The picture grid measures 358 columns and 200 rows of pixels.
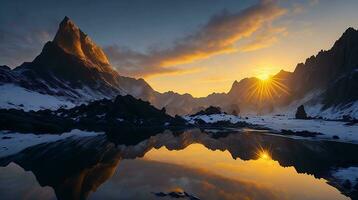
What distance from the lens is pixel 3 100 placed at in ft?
583

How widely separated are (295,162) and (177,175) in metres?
20.3

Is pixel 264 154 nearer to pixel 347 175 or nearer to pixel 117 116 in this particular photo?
pixel 347 175

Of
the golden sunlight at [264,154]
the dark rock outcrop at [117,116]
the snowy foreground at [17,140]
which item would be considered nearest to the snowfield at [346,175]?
the golden sunlight at [264,154]

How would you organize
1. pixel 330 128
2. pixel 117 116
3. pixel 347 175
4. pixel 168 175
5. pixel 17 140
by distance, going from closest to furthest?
pixel 168 175 < pixel 347 175 < pixel 17 140 < pixel 330 128 < pixel 117 116

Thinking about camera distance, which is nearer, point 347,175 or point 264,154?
point 347,175

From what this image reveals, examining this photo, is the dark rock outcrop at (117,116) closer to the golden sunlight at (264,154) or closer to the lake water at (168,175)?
the golden sunlight at (264,154)

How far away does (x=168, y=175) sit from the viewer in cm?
3428

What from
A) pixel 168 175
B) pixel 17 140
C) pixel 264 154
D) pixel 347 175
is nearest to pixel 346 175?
pixel 347 175

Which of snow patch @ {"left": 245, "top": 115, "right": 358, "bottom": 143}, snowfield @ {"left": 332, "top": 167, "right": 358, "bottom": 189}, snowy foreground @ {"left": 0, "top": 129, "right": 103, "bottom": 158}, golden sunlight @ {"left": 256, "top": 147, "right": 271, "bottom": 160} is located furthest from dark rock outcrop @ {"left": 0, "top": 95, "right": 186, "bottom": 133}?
snowfield @ {"left": 332, "top": 167, "right": 358, "bottom": 189}

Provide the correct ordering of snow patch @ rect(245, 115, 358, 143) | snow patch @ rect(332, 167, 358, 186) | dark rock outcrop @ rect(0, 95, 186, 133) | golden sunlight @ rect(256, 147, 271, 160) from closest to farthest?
snow patch @ rect(332, 167, 358, 186) → golden sunlight @ rect(256, 147, 271, 160) → snow patch @ rect(245, 115, 358, 143) → dark rock outcrop @ rect(0, 95, 186, 133)

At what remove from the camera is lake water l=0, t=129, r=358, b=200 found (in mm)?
26375

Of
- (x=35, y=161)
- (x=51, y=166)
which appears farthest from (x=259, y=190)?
(x=35, y=161)

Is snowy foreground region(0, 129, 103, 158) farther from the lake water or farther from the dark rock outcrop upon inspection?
the dark rock outcrop

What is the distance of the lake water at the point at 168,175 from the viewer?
86.5 ft
